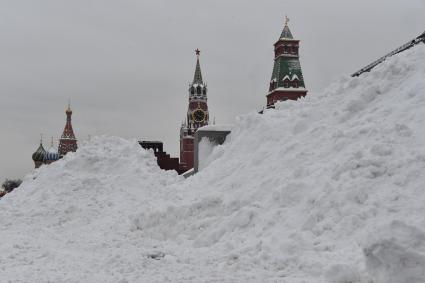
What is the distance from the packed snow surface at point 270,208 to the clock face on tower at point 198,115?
70735 mm

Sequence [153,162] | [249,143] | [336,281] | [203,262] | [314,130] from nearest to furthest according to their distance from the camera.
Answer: [336,281] → [203,262] → [314,130] → [249,143] → [153,162]

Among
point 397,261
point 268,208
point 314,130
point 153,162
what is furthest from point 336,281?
point 153,162

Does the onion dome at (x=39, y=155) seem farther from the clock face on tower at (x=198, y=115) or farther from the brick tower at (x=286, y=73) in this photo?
the brick tower at (x=286, y=73)

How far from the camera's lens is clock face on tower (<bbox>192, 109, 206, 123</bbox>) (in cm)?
8575

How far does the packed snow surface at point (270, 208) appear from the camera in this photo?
6.71 m

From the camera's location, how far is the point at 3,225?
1228 centimetres

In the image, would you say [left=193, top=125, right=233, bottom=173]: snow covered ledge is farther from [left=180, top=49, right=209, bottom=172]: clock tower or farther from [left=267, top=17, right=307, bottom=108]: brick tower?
[left=180, top=49, right=209, bottom=172]: clock tower

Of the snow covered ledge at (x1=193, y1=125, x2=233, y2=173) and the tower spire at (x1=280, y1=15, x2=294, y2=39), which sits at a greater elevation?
the tower spire at (x1=280, y1=15, x2=294, y2=39)

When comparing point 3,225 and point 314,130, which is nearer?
point 314,130

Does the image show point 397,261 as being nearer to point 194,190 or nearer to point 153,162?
point 194,190

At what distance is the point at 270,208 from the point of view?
902 cm

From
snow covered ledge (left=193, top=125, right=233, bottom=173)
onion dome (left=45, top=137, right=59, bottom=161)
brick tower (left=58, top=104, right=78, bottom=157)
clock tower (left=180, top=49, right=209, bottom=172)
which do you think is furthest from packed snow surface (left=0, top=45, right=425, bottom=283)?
brick tower (left=58, top=104, right=78, bottom=157)

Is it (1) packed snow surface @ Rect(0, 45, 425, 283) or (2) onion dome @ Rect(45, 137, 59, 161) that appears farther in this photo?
(2) onion dome @ Rect(45, 137, 59, 161)

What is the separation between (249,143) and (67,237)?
5607mm
